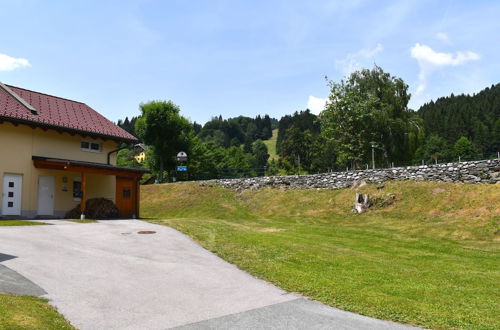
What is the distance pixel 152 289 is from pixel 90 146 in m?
19.3

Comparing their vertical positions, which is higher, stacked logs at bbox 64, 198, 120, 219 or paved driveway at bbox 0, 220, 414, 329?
stacked logs at bbox 64, 198, 120, 219

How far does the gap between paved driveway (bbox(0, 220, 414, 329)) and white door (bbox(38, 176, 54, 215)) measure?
352 inches

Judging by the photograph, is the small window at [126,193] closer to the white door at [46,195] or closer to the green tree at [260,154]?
the white door at [46,195]

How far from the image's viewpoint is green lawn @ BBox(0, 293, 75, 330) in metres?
5.57

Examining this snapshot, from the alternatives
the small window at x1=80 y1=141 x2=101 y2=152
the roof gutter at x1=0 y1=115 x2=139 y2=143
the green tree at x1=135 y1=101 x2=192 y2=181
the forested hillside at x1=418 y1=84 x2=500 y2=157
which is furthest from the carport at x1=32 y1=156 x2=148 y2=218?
the forested hillside at x1=418 y1=84 x2=500 y2=157

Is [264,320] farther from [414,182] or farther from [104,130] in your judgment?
[414,182]

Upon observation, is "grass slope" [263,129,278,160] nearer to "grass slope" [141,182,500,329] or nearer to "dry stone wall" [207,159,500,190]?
"dry stone wall" [207,159,500,190]

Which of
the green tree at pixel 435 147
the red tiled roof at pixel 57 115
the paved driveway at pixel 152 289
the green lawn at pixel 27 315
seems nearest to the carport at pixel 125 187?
the red tiled roof at pixel 57 115

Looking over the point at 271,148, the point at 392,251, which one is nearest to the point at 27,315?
the point at 392,251

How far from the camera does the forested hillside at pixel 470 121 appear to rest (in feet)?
330

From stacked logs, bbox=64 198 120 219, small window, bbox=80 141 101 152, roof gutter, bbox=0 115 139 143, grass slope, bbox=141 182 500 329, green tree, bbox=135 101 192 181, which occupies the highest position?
green tree, bbox=135 101 192 181

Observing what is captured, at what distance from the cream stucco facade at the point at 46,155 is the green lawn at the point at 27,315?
1666 cm

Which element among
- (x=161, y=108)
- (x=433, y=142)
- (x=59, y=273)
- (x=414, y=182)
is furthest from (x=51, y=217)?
(x=433, y=142)

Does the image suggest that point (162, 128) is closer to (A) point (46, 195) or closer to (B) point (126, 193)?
(B) point (126, 193)
